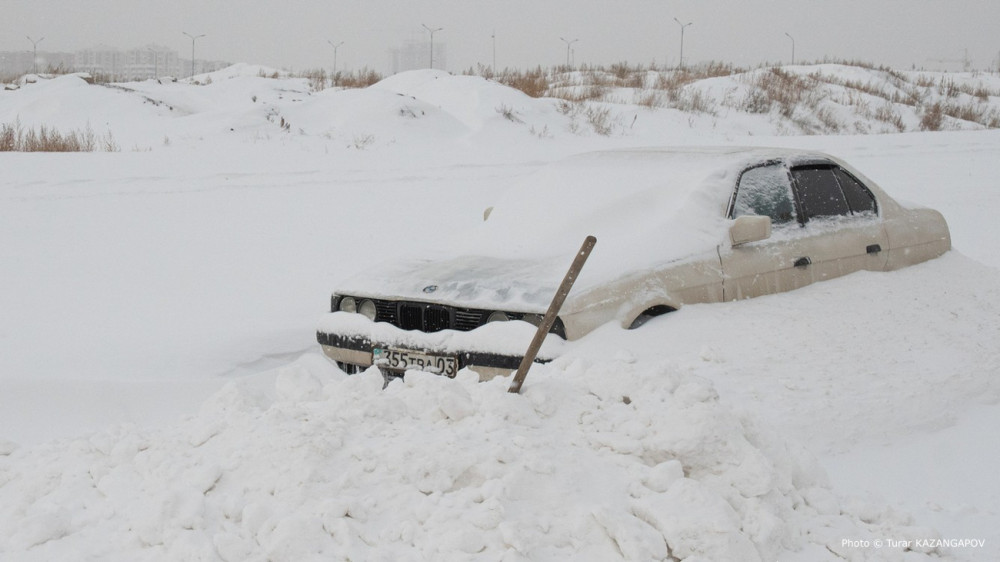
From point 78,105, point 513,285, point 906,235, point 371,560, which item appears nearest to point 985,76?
point 78,105

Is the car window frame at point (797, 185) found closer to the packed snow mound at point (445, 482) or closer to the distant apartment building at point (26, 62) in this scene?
the packed snow mound at point (445, 482)

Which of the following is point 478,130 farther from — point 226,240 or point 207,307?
point 207,307

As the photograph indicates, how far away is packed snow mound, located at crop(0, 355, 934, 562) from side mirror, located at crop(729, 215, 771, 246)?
6.00ft

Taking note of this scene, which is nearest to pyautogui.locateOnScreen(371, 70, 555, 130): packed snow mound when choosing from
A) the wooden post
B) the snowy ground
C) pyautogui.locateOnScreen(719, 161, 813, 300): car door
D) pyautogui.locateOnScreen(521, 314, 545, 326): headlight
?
the snowy ground

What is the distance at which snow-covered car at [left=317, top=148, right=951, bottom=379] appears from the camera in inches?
209

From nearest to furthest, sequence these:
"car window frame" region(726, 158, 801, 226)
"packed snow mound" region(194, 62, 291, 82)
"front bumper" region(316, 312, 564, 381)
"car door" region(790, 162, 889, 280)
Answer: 1. "front bumper" region(316, 312, 564, 381)
2. "car window frame" region(726, 158, 801, 226)
3. "car door" region(790, 162, 889, 280)
4. "packed snow mound" region(194, 62, 291, 82)

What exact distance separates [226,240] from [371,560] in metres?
8.61

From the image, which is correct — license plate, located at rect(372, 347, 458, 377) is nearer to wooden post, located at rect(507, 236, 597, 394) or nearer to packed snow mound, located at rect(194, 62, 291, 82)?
wooden post, located at rect(507, 236, 597, 394)

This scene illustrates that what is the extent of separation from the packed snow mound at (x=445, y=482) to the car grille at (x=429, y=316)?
1171 millimetres

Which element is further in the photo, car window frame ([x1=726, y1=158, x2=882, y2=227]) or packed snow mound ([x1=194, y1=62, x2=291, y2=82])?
packed snow mound ([x1=194, y1=62, x2=291, y2=82])

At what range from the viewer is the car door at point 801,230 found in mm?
5988

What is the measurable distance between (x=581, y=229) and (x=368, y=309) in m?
1.43

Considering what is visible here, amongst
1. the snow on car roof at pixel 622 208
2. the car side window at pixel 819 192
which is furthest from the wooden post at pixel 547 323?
the car side window at pixel 819 192

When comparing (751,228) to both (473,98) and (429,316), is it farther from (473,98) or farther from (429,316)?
(473,98)
